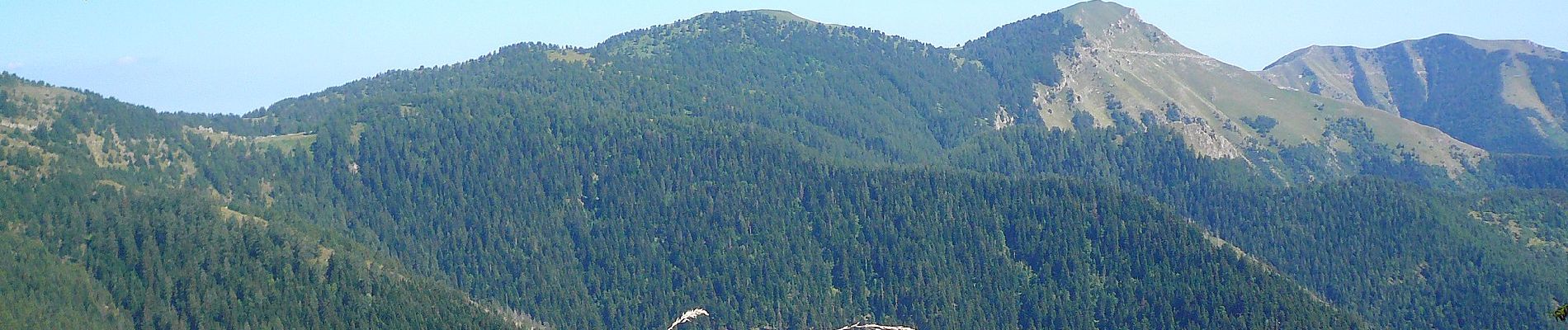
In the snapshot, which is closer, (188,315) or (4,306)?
(4,306)

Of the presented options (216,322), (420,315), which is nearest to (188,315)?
(216,322)

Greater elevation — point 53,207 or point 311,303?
point 53,207

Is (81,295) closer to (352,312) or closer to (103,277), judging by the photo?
(103,277)

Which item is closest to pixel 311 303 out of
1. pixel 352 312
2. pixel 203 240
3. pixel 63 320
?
pixel 352 312

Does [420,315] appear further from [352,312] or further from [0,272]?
[0,272]

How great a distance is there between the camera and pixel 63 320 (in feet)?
554

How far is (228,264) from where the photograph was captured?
636 feet

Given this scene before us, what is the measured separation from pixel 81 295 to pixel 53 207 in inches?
881

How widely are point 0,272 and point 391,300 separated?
4735 centimetres

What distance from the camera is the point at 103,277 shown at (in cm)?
18488

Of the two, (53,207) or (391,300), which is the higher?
(53,207)

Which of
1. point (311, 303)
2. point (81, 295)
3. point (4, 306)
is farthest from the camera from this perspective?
point (311, 303)

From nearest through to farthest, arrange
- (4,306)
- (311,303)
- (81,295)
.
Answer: (4,306)
(81,295)
(311,303)

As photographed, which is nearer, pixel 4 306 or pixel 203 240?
pixel 4 306
